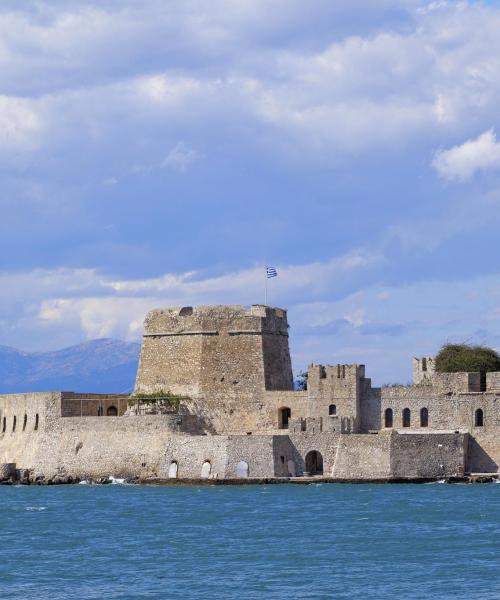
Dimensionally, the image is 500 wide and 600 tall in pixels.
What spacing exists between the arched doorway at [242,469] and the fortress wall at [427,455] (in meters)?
5.68

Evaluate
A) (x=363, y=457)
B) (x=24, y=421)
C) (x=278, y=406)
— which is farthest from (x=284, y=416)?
(x=24, y=421)

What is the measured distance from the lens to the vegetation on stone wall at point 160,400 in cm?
6950

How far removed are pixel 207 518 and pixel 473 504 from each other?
9.40 meters

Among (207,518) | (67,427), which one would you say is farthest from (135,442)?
(207,518)

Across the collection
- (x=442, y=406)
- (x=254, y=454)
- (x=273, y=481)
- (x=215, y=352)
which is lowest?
(x=273, y=481)

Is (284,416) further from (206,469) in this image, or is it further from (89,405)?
(89,405)

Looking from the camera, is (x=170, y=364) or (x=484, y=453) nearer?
(x=484, y=453)

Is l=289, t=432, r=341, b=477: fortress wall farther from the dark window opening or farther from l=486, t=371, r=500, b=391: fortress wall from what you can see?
l=486, t=371, r=500, b=391: fortress wall

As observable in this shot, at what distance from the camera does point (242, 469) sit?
6219 centimetres

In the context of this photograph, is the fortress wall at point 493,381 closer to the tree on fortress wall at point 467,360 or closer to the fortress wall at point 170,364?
the tree on fortress wall at point 467,360

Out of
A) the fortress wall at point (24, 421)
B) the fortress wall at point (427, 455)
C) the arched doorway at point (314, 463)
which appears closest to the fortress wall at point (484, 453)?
the fortress wall at point (427, 455)

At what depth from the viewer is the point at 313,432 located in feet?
209

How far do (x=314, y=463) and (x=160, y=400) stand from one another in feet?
27.8

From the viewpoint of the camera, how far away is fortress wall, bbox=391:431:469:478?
201 ft
